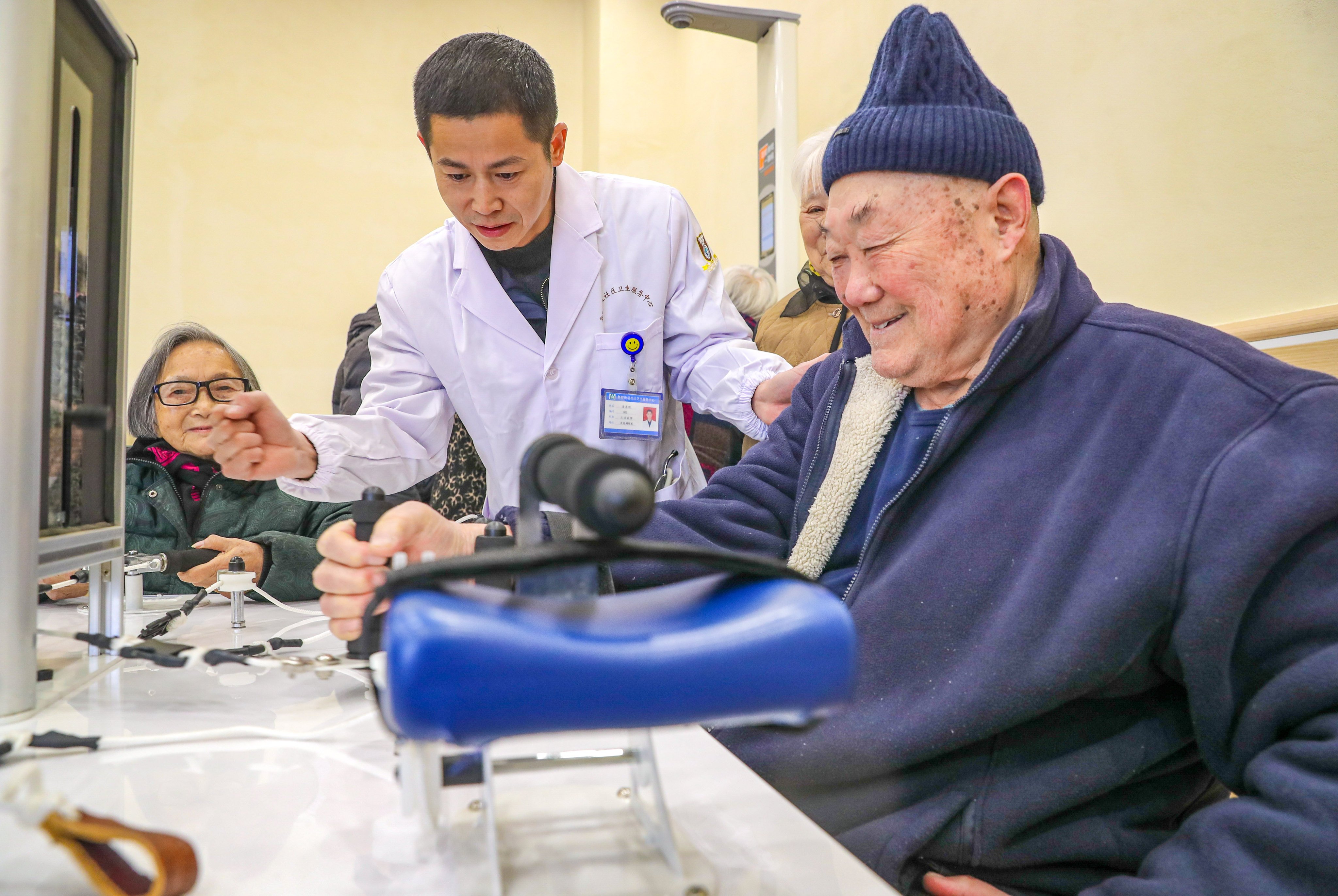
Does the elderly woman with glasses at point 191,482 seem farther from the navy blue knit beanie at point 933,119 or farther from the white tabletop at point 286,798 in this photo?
the navy blue knit beanie at point 933,119

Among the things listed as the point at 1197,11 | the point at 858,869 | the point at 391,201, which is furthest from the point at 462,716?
the point at 391,201

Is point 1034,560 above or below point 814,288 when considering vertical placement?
below

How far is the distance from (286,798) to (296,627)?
0.69 meters

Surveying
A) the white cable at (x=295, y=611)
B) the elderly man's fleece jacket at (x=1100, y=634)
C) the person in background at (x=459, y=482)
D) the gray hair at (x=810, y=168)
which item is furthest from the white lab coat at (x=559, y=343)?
the elderly man's fleece jacket at (x=1100, y=634)

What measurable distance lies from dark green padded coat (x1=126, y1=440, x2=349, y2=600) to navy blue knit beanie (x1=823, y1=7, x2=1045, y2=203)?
4.79 feet

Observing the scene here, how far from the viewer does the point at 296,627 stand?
4.17 ft

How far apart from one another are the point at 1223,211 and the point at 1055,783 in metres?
1.38

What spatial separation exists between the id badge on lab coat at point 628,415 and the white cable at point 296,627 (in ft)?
2.26

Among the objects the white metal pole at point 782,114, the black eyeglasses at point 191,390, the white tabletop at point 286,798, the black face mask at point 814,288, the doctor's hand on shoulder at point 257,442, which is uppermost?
the white metal pole at point 782,114

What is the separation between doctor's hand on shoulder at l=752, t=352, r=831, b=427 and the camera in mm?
1531

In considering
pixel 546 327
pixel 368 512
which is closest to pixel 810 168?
pixel 546 327

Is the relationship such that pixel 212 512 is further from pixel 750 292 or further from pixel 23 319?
pixel 750 292

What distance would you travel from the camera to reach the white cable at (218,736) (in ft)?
2.38

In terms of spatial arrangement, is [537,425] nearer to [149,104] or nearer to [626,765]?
[626,765]
